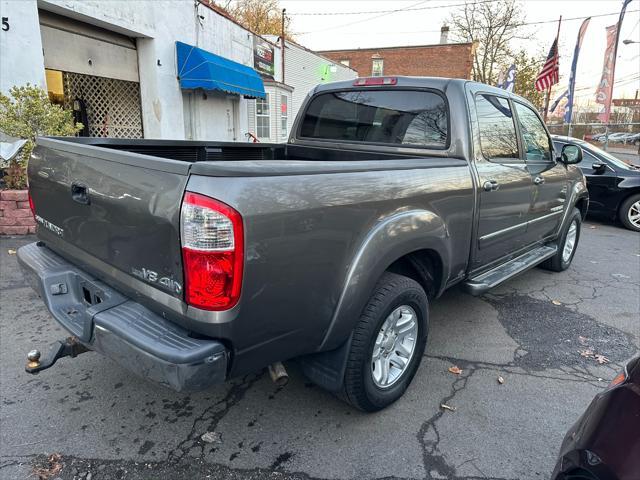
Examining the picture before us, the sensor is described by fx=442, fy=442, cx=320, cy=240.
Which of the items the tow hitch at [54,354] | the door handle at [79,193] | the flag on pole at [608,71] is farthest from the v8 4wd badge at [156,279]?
the flag on pole at [608,71]

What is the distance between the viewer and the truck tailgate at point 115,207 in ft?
6.06

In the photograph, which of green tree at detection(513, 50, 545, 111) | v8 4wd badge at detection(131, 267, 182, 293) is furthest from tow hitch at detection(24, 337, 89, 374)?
green tree at detection(513, 50, 545, 111)

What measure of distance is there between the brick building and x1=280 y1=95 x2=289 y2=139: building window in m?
16.7

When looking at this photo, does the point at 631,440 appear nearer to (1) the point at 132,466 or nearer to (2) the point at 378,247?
(2) the point at 378,247

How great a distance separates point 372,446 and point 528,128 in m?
3.28

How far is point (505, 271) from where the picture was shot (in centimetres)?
388

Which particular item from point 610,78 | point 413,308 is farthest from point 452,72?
point 413,308

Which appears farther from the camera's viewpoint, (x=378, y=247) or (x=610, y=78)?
(x=610, y=78)

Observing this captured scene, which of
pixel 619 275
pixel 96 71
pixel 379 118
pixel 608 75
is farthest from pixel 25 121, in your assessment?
→ pixel 608 75

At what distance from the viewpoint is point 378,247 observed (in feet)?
7.58

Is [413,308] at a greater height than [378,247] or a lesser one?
lesser

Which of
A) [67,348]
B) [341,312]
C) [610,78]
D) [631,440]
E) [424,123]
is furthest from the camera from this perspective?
[610,78]

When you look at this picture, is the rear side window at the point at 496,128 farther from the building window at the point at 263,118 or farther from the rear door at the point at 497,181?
the building window at the point at 263,118

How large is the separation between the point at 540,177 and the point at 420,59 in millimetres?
32353
